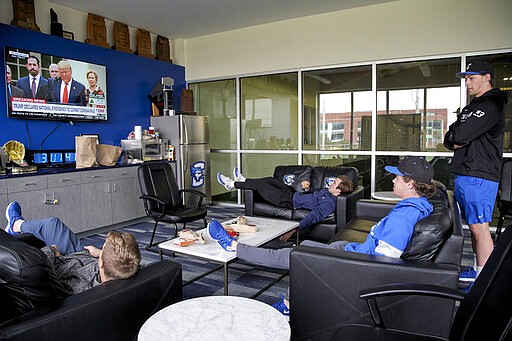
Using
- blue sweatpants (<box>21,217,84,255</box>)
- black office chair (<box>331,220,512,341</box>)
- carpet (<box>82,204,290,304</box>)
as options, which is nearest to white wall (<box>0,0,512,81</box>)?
blue sweatpants (<box>21,217,84,255</box>)

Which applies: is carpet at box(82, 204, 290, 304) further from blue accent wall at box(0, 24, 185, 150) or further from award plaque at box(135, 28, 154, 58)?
award plaque at box(135, 28, 154, 58)

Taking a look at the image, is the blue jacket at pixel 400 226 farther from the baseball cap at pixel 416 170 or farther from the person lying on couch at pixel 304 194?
the person lying on couch at pixel 304 194

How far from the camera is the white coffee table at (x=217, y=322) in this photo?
128 centimetres

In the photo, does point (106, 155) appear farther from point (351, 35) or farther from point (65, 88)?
point (351, 35)

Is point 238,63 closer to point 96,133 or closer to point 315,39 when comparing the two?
point 315,39

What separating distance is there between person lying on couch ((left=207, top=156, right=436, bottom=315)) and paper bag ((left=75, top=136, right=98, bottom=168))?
115 inches

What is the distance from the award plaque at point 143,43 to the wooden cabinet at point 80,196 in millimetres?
2185

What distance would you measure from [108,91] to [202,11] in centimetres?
192

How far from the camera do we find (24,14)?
4.48 meters

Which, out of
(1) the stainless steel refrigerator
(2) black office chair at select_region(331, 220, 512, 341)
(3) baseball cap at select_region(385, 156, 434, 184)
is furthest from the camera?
(1) the stainless steel refrigerator

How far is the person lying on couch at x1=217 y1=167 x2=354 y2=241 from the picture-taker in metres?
3.88

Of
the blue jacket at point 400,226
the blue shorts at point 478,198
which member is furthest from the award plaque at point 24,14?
the blue shorts at point 478,198

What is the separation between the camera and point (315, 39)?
5730 millimetres

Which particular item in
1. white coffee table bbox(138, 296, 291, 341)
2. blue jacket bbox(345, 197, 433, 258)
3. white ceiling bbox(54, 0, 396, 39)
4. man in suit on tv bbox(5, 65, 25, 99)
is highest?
white ceiling bbox(54, 0, 396, 39)
